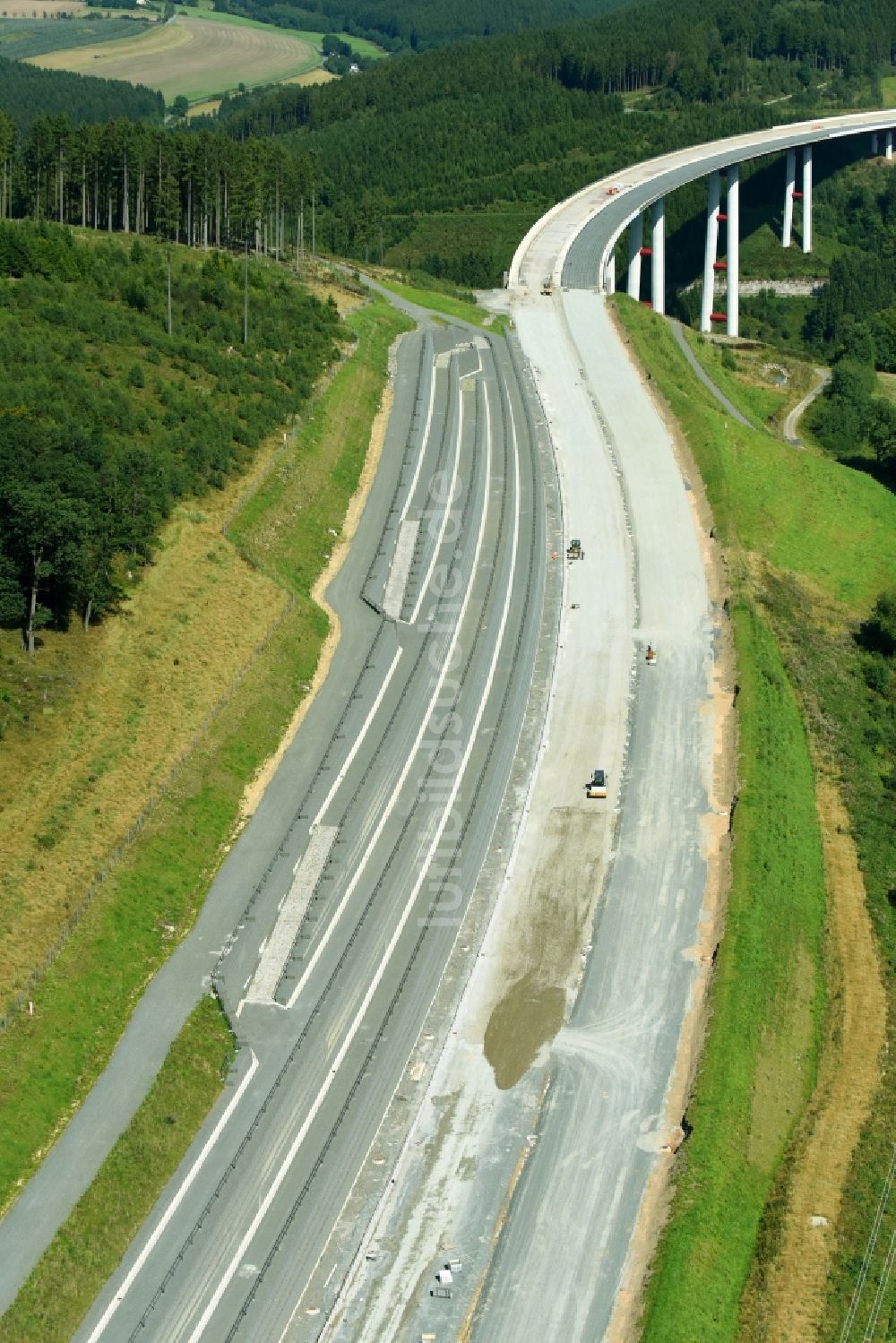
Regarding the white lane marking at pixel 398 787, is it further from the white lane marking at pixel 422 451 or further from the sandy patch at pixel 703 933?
the sandy patch at pixel 703 933

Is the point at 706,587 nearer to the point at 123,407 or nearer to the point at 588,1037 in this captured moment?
the point at 123,407

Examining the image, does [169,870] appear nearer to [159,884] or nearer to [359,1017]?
[159,884]

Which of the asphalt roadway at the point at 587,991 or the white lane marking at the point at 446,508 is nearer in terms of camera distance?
the asphalt roadway at the point at 587,991

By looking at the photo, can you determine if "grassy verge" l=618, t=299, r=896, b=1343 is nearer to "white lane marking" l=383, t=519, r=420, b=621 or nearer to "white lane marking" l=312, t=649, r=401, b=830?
"white lane marking" l=312, t=649, r=401, b=830

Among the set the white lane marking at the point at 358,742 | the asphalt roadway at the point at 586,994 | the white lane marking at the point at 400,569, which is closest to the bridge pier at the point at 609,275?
the asphalt roadway at the point at 586,994

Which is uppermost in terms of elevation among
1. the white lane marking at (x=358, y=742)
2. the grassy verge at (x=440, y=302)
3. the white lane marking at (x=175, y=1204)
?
the grassy verge at (x=440, y=302)

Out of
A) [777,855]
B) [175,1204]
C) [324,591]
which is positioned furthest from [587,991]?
[324,591]
